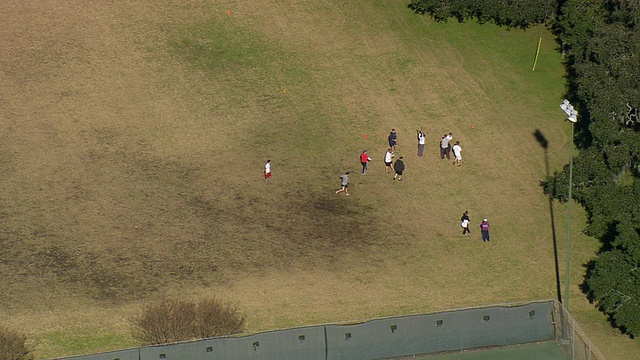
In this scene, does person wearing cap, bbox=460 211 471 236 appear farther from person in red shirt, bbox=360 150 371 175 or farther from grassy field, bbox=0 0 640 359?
person in red shirt, bbox=360 150 371 175

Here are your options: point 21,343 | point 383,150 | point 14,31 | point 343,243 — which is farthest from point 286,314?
point 14,31

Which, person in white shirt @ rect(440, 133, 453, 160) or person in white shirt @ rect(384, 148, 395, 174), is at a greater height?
person in white shirt @ rect(440, 133, 453, 160)

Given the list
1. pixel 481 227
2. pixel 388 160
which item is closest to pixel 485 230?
pixel 481 227

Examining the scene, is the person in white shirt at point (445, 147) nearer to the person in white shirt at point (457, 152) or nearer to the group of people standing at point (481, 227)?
the person in white shirt at point (457, 152)

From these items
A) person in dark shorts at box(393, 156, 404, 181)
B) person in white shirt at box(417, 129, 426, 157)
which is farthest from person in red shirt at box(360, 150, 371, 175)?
person in white shirt at box(417, 129, 426, 157)

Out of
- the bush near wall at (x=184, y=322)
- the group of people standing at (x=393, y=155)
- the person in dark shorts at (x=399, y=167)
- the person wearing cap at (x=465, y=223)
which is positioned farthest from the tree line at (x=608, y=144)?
the bush near wall at (x=184, y=322)

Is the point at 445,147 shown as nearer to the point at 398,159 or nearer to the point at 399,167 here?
the point at 398,159
